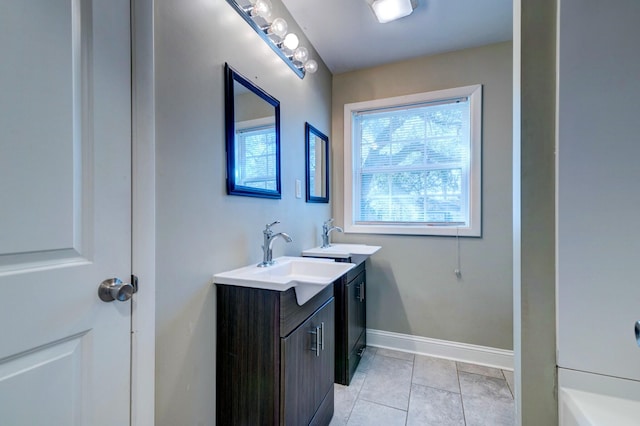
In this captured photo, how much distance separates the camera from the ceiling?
5.79 feet


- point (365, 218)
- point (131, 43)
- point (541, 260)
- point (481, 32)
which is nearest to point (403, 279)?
point (365, 218)

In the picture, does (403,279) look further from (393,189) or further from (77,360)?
(77,360)

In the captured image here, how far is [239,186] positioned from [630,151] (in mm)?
1406

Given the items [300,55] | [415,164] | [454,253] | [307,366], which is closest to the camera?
[307,366]

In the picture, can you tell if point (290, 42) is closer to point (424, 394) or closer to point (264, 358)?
point (264, 358)

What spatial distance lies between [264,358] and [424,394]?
1282 mm

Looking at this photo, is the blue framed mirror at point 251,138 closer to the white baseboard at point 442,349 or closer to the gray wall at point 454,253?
the gray wall at point 454,253

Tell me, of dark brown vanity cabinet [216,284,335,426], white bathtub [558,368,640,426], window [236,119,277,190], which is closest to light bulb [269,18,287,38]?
window [236,119,277,190]

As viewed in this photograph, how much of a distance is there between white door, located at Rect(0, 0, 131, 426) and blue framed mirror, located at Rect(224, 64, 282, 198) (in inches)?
18.7

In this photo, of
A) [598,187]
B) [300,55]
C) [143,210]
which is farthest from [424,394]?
[300,55]

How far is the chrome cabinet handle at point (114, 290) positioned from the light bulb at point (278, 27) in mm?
1487

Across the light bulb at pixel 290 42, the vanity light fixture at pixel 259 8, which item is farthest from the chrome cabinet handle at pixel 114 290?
the light bulb at pixel 290 42

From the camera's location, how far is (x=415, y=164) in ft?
7.88

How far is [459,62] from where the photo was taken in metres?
2.23
